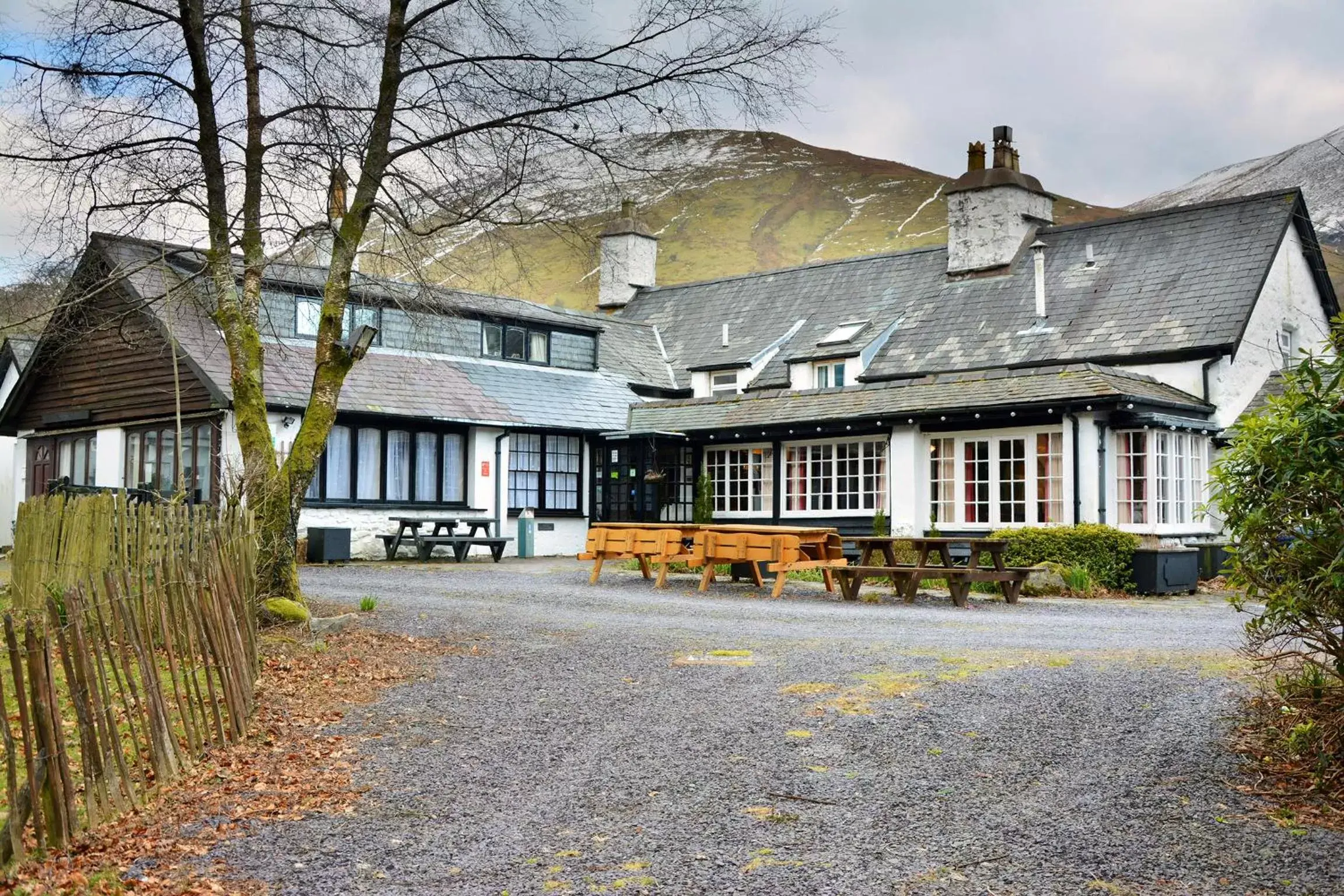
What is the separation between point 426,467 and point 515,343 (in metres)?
4.74

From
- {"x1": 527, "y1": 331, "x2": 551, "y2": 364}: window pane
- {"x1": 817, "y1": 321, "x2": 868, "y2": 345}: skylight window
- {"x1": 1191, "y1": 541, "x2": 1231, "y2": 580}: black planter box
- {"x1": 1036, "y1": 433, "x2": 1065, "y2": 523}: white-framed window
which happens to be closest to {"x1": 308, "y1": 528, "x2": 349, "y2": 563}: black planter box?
{"x1": 527, "y1": 331, "x2": 551, "y2": 364}: window pane

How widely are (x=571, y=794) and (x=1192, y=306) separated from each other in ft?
69.3

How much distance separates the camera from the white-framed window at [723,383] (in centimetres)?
3133

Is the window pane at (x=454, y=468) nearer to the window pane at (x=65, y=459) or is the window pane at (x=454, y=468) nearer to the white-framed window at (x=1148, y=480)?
the window pane at (x=65, y=459)

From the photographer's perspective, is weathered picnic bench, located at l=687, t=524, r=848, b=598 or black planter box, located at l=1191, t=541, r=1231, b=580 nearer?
weathered picnic bench, located at l=687, t=524, r=848, b=598

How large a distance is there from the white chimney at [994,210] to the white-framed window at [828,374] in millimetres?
3627

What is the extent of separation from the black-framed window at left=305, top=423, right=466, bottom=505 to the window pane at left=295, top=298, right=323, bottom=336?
97.3 inches

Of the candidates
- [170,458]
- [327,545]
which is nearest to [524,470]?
[327,545]

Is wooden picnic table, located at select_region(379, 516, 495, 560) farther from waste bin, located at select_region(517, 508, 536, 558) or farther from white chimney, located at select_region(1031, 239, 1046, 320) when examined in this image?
white chimney, located at select_region(1031, 239, 1046, 320)

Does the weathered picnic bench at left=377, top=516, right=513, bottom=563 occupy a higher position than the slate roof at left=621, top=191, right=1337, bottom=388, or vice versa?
the slate roof at left=621, top=191, right=1337, bottom=388

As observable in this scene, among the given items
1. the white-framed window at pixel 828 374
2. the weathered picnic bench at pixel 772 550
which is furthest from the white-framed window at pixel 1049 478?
the white-framed window at pixel 828 374

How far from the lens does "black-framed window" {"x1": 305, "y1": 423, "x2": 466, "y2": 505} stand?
953 inches

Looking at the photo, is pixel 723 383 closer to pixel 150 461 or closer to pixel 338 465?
pixel 338 465

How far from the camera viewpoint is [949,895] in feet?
16.1
